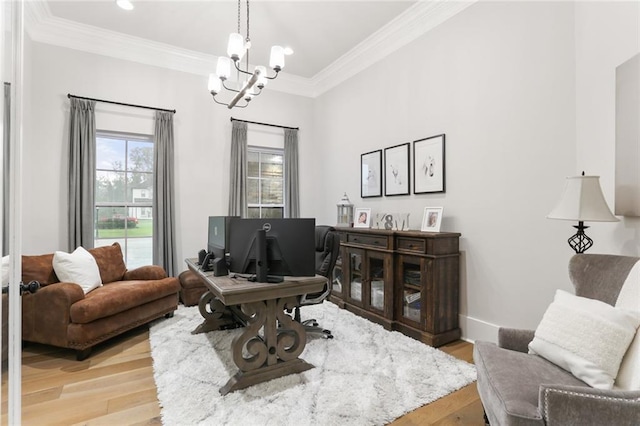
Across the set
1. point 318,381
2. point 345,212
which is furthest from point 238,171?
point 318,381

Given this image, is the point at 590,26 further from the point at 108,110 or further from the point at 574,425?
the point at 108,110

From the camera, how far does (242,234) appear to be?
2453 millimetres

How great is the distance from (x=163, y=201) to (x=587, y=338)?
4.30 m

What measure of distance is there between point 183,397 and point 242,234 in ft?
3.70

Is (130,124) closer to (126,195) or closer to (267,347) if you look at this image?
(126,195)

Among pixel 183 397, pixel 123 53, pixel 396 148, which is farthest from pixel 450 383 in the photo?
pixel 123 53

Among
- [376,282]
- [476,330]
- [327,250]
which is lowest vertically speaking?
[476,330]

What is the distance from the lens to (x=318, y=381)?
7.34 feet

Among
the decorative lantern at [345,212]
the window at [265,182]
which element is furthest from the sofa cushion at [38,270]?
the decorative lantern at [345,212]

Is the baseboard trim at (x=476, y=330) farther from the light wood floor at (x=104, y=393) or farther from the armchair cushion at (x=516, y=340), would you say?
the armchair cushion at (x=516, y=340)

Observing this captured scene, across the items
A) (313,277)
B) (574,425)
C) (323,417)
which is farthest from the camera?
(313,277)

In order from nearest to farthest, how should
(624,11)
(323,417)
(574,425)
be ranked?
(574,425), (323,417), (624,11)

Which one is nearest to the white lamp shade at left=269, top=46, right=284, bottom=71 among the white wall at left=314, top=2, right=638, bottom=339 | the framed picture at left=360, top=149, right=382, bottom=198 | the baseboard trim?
the white wall at left=314, top=2, right=638, bottom=339

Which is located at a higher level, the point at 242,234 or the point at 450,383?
the point at 242,234
